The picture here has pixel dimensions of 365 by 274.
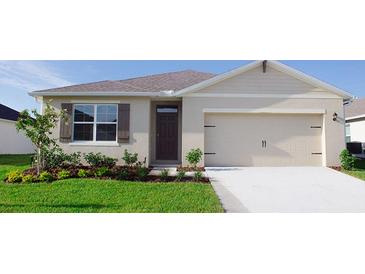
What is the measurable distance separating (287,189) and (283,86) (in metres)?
5.15

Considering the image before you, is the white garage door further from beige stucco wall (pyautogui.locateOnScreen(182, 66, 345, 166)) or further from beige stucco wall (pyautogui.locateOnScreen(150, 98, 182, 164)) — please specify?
beige stucco wall (pyautogui.locateOnScreen(150, 98, 182, 164))

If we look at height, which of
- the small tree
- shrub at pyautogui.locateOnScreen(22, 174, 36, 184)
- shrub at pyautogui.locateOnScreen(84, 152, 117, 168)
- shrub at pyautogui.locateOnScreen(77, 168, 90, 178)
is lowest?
shrub at pyautogui.locateOnScreen(22, 174, 36, 184)

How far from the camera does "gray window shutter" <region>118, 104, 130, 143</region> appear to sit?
1059 cm

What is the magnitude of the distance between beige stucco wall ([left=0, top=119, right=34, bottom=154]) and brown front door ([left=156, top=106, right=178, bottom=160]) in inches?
506

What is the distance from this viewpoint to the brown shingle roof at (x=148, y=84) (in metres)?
11.0

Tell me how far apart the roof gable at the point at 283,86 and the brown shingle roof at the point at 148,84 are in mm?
1467

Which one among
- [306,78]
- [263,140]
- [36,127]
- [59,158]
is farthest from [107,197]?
[306,78]

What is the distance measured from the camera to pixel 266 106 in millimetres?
10719

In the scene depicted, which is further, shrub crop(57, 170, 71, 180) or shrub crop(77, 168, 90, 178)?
shrub crop(77, 168, 90, 178)

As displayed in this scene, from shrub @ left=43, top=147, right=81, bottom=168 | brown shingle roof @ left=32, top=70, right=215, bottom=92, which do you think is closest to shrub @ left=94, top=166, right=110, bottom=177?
shrub @ left=43, top=147, right=81, bottom=168
